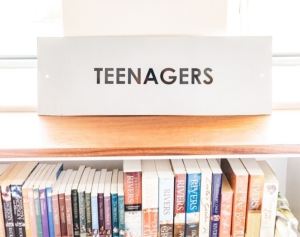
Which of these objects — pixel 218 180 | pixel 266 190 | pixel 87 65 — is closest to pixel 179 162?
pixel 218 180

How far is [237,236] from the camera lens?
98 cm

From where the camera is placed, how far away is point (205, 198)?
3.11 feet

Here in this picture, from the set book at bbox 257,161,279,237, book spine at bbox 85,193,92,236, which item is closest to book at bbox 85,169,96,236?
book spine at bbox 85,193,92,236

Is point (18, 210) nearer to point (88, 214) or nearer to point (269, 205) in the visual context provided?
point (88, 214)

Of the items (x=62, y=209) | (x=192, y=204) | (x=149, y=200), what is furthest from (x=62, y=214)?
(x=192, y=204)

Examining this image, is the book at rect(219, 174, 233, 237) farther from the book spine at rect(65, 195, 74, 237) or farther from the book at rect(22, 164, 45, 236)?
the book at rect(22, 164, 45, 236)

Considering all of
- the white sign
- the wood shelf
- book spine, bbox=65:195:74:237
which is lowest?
book spine, bbox=65:195:74:237

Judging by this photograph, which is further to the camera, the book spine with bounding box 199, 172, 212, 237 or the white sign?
the white sign

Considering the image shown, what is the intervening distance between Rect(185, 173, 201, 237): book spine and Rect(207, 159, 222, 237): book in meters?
0.04

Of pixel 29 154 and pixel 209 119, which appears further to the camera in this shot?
pixel 209 119

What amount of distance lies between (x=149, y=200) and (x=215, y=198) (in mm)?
166

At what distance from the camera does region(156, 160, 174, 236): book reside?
93 cm

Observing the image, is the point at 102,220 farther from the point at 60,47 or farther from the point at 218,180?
the point at 60,47

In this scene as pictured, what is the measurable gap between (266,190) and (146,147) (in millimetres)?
353
